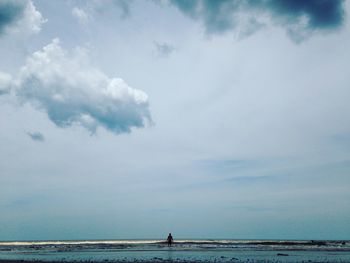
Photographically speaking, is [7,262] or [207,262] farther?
[207,262]

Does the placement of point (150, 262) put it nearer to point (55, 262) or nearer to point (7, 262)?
point (55, 262)

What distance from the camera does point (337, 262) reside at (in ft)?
112

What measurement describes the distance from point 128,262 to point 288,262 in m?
15.1

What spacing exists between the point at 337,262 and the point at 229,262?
32.4 feet

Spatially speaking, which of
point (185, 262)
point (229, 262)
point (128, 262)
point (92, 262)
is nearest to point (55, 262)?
point (92, 262)

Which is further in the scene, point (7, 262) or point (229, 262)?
point (229, 262)

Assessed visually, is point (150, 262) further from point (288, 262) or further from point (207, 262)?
point (288, 262)

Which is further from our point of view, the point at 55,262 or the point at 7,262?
the point at 55,262

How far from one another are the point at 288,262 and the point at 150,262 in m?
13.0

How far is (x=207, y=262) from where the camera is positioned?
117 ft

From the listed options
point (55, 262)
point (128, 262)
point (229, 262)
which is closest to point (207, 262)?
point (229, 262)

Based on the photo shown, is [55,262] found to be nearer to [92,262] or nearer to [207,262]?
[92,262]

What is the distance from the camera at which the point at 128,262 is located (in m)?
35.1

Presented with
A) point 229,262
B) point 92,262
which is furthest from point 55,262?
point 229,262
